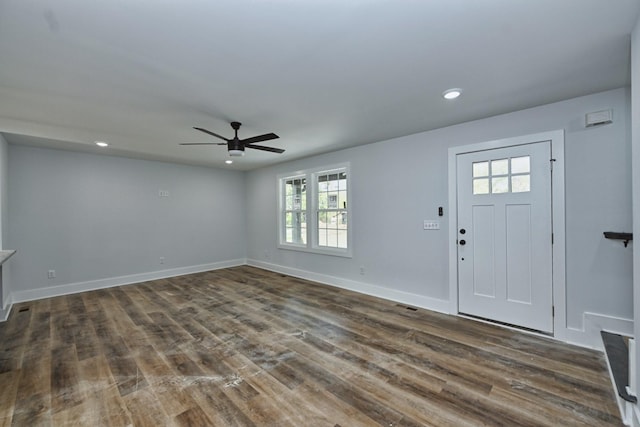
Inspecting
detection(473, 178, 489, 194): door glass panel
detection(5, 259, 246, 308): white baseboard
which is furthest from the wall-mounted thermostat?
detection(5, 259, 246, 308): white baseboard

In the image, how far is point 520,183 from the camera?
313 cm

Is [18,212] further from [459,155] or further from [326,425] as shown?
[459,155]

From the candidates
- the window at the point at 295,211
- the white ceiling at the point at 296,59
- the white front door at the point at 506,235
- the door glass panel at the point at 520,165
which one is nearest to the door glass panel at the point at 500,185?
the white front door at the point at 506,235

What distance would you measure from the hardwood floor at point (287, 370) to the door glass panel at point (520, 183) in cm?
159

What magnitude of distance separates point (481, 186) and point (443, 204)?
1.64 ft

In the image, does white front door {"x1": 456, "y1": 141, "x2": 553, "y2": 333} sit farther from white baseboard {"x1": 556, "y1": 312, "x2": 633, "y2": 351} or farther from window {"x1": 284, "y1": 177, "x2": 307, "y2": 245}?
window {"x1": 284, "y1": 177, "x2": 307, "y2": 245}

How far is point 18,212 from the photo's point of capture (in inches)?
172

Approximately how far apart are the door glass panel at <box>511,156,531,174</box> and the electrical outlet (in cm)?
107

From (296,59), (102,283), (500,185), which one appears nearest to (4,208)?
(102,283)

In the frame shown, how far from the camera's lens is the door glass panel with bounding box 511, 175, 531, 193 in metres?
3.09

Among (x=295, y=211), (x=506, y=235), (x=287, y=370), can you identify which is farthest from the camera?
(x=295, y=211)

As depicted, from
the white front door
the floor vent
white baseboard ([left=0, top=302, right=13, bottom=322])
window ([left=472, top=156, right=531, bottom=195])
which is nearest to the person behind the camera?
the floor vent

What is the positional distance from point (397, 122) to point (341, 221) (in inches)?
85.4

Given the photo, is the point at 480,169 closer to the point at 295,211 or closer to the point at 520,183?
the point at 520,183
